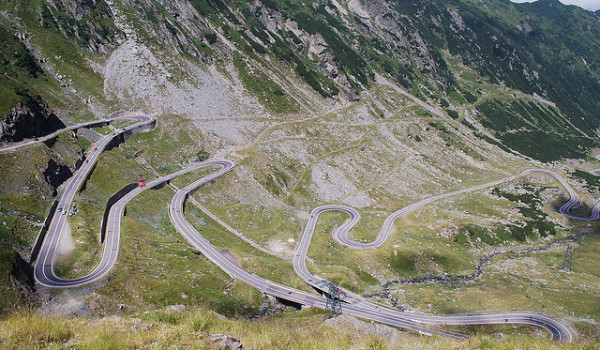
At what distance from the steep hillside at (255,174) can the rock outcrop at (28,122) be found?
0.45m

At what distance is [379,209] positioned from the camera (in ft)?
353

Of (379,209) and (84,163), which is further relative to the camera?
(379,209)

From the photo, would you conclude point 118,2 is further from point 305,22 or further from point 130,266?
point 130,266

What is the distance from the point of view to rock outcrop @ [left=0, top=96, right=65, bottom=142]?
69.7 m

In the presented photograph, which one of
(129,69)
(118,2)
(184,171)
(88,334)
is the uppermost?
(118,2)

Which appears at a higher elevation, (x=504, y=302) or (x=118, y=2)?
(x=118, y=2)

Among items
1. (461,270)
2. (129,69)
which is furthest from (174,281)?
(129,69)

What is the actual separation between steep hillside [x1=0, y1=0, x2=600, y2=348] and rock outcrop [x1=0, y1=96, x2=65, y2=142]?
45 centimetres

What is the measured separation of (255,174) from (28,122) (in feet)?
179

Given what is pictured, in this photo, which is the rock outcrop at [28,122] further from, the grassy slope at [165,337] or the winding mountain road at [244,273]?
the grassy slope at [165,337]

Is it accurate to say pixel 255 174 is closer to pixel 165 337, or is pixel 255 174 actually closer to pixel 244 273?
pixel 244 273

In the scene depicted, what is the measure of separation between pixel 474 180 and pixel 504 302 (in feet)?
280

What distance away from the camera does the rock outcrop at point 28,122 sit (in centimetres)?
6969

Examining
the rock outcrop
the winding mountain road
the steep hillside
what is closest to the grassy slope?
the steep hillside
